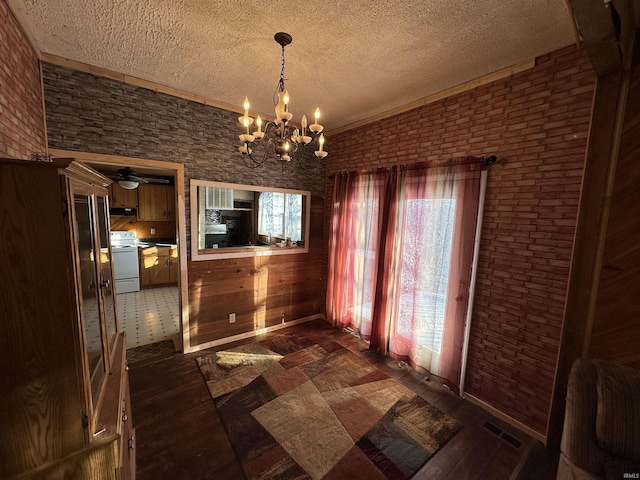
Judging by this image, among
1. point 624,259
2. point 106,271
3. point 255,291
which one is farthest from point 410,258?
point 106,271

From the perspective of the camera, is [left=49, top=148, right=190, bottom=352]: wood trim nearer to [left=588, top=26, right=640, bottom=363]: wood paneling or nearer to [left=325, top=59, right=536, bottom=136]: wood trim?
[left=325, top=59, right=536, bottom=136]: wood trim

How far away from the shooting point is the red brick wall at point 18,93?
1456mm

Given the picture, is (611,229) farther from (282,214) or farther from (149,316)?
(149,316)

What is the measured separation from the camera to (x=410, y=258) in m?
2.79

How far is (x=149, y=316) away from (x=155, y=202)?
111 inches

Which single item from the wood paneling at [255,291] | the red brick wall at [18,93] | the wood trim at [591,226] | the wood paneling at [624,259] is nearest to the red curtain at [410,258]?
the wood paneling at [255,291]

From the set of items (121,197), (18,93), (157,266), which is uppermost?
(18,93)

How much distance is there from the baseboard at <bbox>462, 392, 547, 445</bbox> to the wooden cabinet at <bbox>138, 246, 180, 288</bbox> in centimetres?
549

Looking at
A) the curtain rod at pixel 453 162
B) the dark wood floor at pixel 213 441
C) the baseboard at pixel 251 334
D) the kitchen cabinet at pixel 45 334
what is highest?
the curtain rod at pixel 453 162

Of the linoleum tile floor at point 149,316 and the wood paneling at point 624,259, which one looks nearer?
the wood paneling at point 624,259

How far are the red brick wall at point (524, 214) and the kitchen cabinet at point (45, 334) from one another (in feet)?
8.77

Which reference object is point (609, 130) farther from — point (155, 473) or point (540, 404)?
point (155, 473)

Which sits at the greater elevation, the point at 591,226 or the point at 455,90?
the point at 455,90

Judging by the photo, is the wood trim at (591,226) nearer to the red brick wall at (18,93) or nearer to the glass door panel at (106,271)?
the glass door panel at (106,271)
